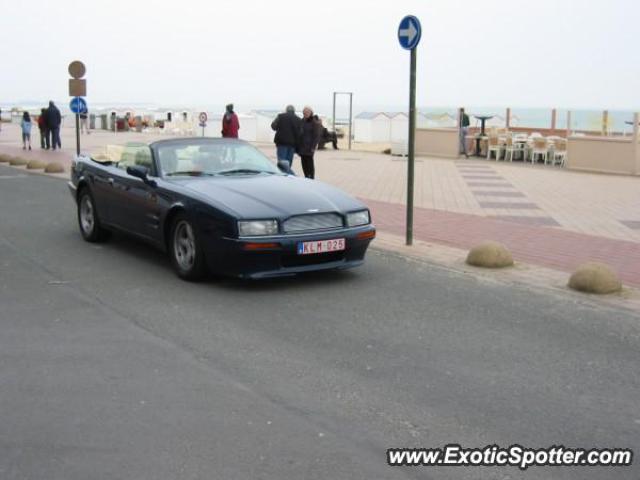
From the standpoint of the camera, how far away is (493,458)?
4219mm

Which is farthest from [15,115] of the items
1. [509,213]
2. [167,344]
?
[167,344]

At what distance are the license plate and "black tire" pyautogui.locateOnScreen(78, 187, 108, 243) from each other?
348 centimetres

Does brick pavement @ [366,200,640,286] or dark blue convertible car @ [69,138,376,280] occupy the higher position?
dark blue convertible car @ [69,138,376,280]

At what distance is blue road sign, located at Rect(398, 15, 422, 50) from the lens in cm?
1017

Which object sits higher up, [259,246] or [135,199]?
[135,199]

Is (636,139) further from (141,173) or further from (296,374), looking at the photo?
(296,374)

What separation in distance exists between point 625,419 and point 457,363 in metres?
1.27

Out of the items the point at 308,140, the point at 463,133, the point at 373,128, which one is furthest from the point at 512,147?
the point at 373,128

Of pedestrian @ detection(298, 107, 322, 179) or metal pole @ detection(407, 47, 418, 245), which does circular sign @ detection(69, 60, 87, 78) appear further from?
metal pole @ detection(407, 47, 418, 245)

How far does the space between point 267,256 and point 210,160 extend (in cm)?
193

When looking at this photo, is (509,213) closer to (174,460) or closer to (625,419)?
→ (625,419)

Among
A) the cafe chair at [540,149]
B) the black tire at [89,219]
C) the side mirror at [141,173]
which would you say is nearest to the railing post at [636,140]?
the cafe chair at [540,149]

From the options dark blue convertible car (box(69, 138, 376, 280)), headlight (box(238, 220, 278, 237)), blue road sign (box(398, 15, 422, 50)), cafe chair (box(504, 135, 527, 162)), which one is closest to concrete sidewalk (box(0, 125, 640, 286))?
cafe chair (box(504, 135, 527, 162))

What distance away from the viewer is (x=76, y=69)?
963 inches
